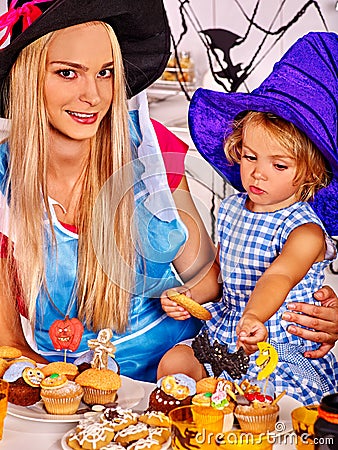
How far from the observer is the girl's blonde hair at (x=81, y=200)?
1815mm

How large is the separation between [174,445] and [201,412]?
0.20 ft

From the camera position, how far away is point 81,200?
192 centimetres

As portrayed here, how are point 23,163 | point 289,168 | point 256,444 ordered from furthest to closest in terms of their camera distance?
1. point 23,163
2. point 289,168
3. point 256,444

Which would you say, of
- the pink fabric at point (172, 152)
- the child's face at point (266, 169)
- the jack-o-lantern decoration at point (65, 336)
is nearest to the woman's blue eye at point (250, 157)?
the child's face at point (266, 169)

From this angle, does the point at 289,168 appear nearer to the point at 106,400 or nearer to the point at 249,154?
the point at 249,154

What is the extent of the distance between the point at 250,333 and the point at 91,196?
0.64 m

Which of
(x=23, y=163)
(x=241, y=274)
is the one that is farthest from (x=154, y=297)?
(x=23, y=163)

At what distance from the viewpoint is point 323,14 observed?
1.88m

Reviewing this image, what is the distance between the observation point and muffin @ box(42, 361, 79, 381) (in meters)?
1.40

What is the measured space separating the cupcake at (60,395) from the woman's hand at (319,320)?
0.52 metres

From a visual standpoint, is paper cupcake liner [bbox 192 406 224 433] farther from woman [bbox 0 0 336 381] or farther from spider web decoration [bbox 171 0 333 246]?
spider web decoration [bbox 171 0 333 246]

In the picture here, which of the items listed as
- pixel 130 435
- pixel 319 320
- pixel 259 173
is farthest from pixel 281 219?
pixel 130 435

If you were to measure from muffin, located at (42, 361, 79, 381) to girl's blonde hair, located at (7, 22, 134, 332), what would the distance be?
45 cm

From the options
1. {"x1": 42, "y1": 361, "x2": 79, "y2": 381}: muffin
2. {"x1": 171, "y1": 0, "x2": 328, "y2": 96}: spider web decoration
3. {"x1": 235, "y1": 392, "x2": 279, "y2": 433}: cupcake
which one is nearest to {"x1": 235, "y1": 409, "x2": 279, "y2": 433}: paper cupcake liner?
{"x1": 235, "y1": 392, "x2": 279, "y2": 433}: cupcake
